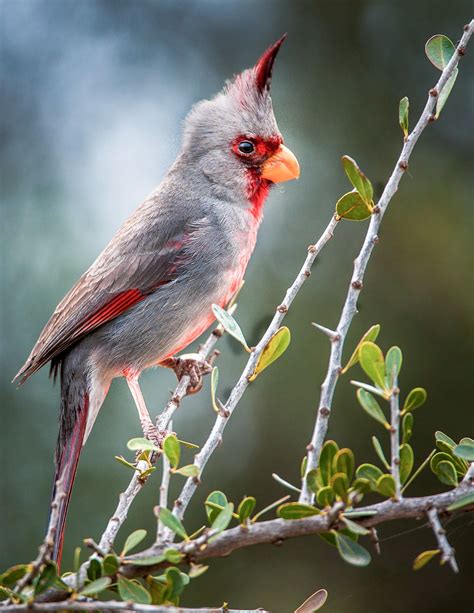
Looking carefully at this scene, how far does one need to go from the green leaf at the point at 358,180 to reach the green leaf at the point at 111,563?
788mm

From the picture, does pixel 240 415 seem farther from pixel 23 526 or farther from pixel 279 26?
pixel 279 26

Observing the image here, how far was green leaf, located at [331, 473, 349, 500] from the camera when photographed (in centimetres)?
125

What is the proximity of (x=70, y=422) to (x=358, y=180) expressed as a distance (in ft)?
5.13

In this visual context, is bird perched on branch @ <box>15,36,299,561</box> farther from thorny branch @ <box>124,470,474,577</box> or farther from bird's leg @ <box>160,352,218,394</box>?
thorny branch @ <box>124,470,474,577</box>

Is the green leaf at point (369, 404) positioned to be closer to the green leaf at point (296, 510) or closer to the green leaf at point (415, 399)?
the green leaf at point (415, 399)

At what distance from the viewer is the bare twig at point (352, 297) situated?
1373 mm

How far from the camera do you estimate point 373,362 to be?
1.35m

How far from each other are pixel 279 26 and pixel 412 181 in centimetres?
128

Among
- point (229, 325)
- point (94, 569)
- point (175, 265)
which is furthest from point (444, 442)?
point (175, 265)

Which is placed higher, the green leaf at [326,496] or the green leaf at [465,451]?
the green leaf at [465,451]

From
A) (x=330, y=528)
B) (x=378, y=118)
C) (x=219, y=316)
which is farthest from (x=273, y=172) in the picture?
(x=330, y=528)

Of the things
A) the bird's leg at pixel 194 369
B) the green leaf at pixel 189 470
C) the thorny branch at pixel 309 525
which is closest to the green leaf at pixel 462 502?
the thorny branch at pixel 309 525

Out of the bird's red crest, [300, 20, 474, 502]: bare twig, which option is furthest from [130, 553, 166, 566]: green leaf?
the bird's red crest

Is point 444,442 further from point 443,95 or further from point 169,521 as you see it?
point 443,95
